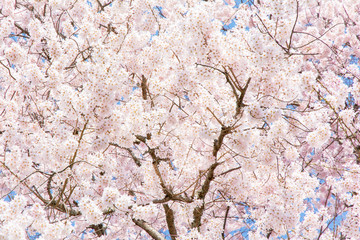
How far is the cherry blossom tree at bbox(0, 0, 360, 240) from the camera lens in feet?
16.0

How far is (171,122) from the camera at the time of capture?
255 inches

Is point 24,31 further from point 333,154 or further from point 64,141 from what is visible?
point 333,154

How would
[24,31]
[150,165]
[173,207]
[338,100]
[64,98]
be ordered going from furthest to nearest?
[24,31]
[173,207]
[150,165]
[338,100]
[64,98]

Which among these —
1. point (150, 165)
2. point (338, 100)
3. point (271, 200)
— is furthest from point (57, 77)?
point (338, 100)

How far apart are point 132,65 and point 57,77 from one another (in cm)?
156

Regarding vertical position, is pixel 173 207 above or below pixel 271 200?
above

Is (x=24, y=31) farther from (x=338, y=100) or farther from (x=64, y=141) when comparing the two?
(x=338, y=100)

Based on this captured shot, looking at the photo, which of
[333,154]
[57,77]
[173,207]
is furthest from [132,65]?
[333,154]

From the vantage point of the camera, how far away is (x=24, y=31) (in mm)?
8805

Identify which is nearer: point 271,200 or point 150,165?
point 271,200

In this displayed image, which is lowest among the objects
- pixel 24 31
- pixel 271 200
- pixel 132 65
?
pixel 271 200

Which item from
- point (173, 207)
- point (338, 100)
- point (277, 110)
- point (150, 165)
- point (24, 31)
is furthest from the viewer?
point (24, 31)

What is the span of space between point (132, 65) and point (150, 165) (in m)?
1.73

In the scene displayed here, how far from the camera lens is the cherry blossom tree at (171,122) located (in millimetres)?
4883
